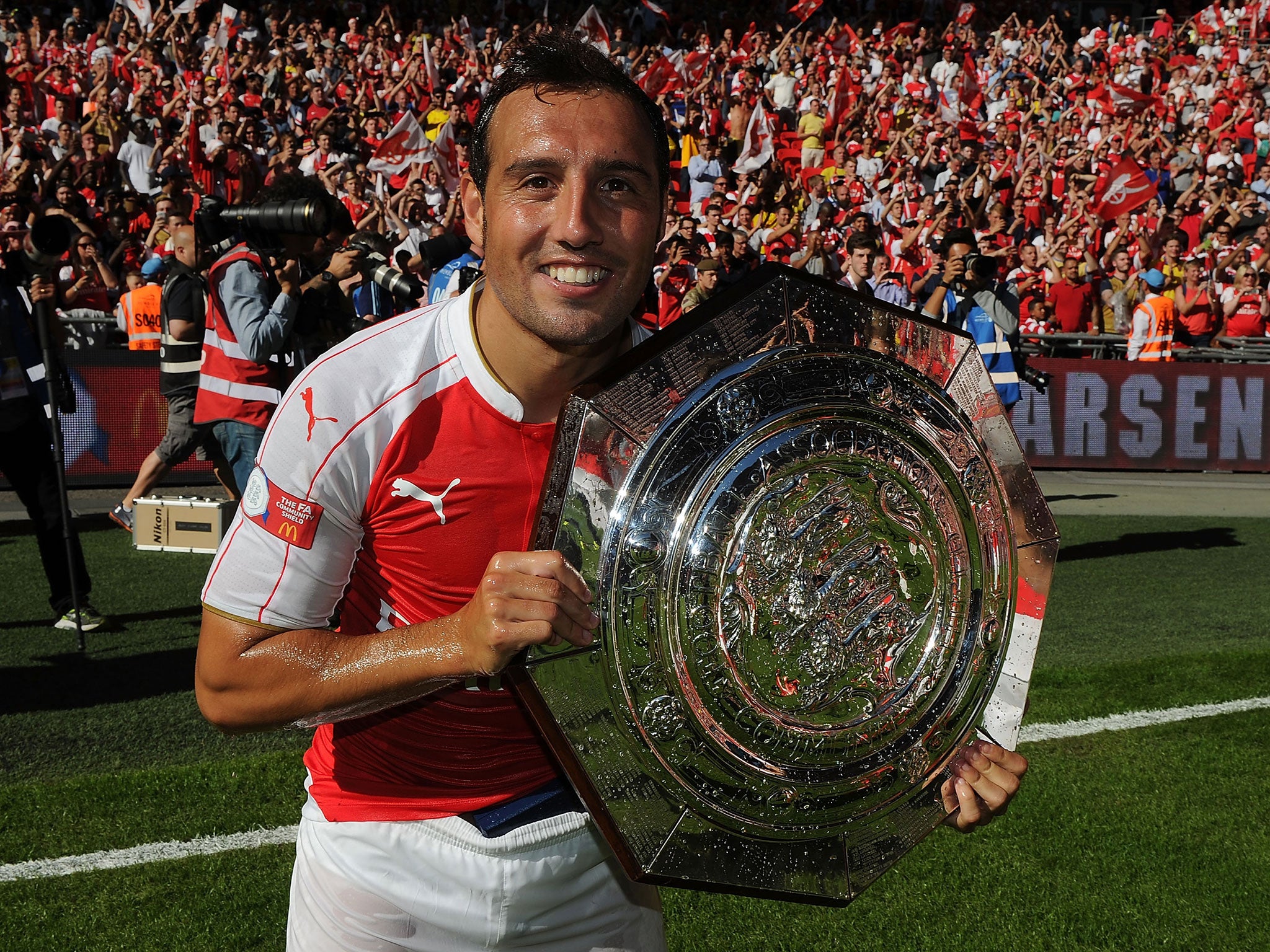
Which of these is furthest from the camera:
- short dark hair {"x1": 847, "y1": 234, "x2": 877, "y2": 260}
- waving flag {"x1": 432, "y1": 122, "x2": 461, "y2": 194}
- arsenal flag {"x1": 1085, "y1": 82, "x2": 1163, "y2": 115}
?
arsenal flag {"x1": 1085, "y1": 82, "x2": 1163, "y2": 115}

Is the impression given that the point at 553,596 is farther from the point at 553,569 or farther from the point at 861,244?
the point at 861,244

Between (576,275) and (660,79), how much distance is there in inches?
683

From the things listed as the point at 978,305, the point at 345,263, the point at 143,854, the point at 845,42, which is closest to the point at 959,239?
the point at 978,305

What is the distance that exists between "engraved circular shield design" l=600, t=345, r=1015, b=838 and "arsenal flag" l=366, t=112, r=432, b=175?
13396 millimetres

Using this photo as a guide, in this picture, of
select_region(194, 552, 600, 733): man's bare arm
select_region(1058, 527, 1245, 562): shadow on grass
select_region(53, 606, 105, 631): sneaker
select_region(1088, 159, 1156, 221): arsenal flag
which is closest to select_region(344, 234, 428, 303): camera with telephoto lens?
select_region(53, 606, 105, 631): sneaker

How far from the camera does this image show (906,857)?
13.0ft

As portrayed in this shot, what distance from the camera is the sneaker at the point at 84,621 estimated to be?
20.9 feet

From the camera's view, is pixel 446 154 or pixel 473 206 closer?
pixel 473 206

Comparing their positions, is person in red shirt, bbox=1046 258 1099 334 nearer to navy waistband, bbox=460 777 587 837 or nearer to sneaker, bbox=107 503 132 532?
sneaker, bbox=107 503 132 532

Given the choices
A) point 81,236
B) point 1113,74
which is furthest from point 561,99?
point 1113,74

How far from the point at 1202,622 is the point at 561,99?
21.3ft

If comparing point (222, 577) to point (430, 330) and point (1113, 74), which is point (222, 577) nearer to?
point (430, 330)

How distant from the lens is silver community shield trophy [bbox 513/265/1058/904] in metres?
1.21

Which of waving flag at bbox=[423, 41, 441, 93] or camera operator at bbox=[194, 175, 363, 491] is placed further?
waving flag at bbox=[423, 41, 441, 93]
